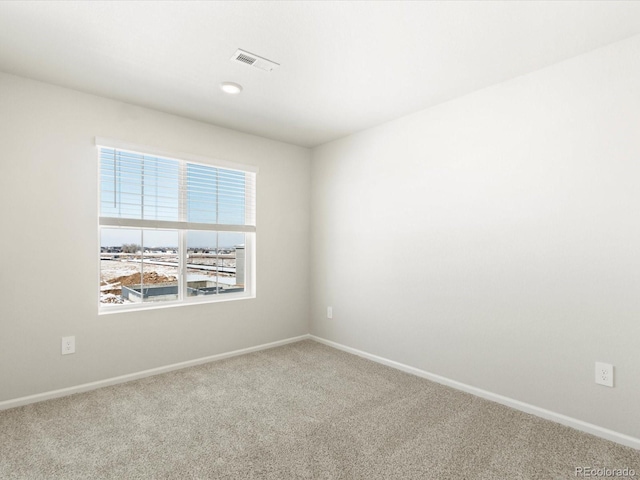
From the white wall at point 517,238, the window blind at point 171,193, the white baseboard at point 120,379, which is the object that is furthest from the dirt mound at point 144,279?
the white wall at point 517,238

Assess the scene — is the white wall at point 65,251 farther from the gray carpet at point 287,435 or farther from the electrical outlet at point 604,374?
the electrical outlet at point 604,374

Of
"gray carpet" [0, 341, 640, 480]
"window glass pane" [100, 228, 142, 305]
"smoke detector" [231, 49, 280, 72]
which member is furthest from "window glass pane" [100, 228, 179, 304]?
"smoke detector" [231, 49, 280, 72]

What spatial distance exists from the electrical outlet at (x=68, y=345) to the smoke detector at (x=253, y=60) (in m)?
2.44

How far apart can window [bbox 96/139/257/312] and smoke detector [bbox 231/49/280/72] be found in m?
1.36

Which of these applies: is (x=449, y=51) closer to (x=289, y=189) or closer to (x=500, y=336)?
(x=500, y=336)

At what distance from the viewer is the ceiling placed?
1858 mm

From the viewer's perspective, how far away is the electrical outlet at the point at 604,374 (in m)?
2.13

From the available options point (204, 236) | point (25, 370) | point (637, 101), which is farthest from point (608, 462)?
point (25, 370)

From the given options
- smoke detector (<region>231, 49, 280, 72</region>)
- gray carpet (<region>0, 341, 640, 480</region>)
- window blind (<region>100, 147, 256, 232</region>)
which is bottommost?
gray carpet (<region>0, 341, 640, 480</region>)

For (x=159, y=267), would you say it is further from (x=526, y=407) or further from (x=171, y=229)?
(x=526, y=407)

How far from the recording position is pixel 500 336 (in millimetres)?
2633

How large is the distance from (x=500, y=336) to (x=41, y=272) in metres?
3.48

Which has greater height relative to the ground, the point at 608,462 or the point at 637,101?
the point at 637,101

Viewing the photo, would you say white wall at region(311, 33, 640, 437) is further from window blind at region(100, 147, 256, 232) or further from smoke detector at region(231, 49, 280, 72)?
smoke detector at region(231, 49, 280, 72)
